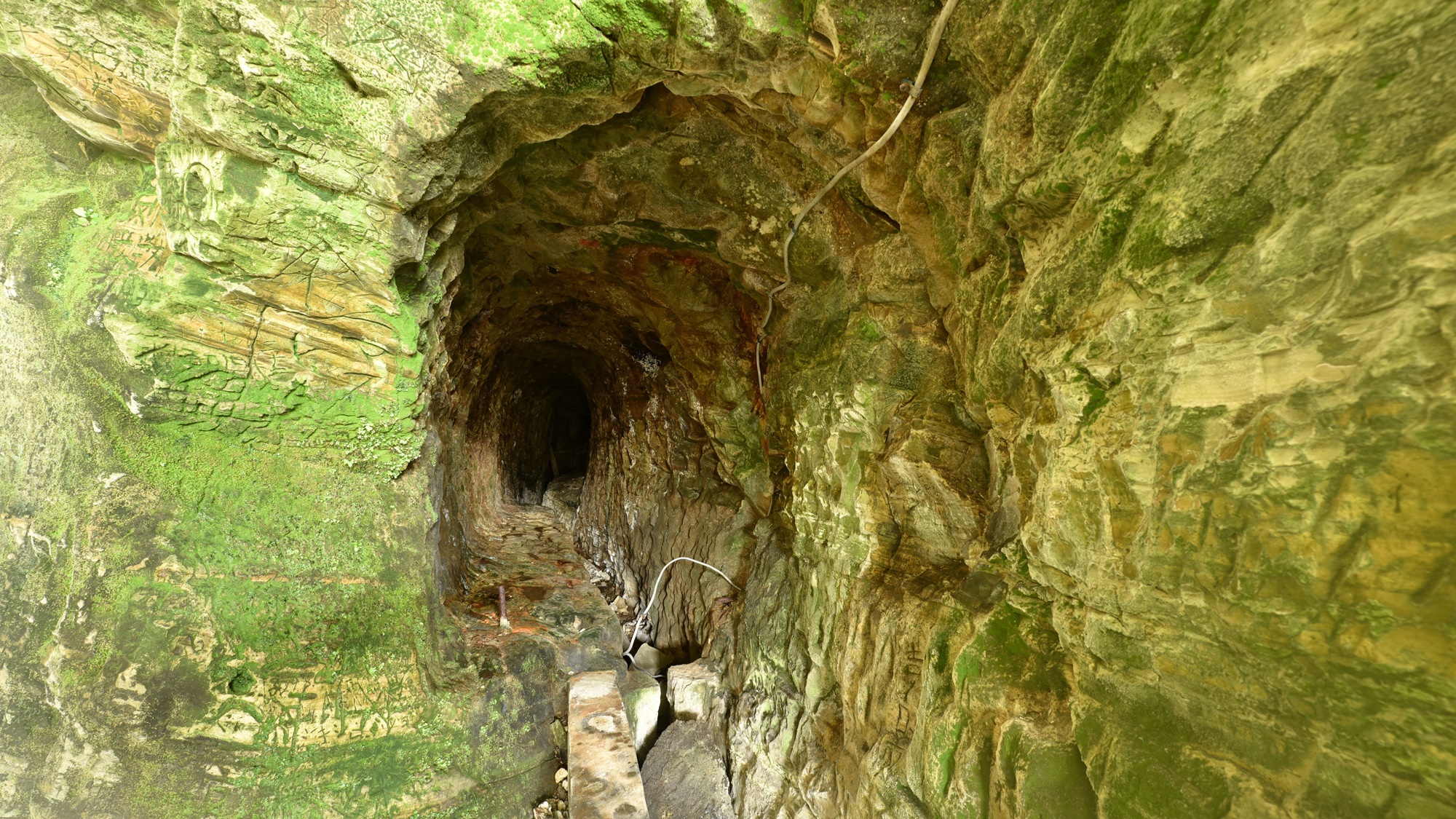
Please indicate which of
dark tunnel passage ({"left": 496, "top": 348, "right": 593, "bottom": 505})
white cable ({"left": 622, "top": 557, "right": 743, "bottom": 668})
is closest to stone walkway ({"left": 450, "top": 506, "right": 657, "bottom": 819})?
white cable ({"left": 622, "top": 557, "right": 743, "bottom": 668})

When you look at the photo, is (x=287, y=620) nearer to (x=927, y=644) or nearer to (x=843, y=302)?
(x=927, y=644)

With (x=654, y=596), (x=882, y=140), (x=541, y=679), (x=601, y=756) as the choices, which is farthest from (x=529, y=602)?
(x=882, y=140)

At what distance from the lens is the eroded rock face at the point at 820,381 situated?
1100 millimetres

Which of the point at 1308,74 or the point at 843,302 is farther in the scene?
the point at 843,302

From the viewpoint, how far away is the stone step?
307 centimetres

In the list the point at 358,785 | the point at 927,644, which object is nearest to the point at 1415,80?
the point at 927,644

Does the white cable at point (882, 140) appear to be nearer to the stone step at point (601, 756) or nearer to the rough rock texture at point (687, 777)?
the stone step at point (601, 756)

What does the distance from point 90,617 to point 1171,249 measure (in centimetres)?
479

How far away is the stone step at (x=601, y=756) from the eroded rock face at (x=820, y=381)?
443mm

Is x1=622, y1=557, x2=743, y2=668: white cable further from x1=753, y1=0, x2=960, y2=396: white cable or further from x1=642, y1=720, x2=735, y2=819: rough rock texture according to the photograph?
x1=753, y1=0, x2=960, y2=396: white cable

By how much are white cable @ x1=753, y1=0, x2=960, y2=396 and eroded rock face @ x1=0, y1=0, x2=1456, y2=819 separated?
0.07 metres

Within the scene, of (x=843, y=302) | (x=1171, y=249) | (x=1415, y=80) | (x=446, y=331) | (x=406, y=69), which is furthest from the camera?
(x=446, y=331)

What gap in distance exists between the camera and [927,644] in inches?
96.3

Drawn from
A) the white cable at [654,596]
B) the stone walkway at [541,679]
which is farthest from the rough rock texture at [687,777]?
the white cable at [654,596]
